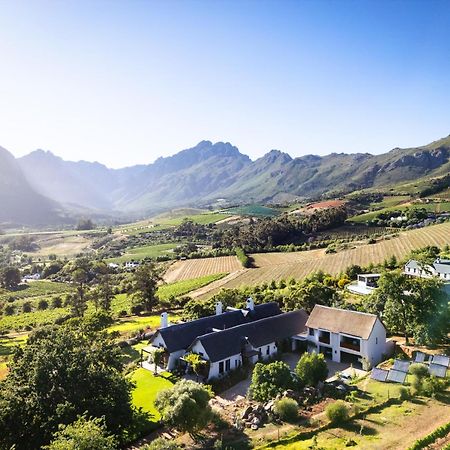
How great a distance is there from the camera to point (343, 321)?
1706 inches

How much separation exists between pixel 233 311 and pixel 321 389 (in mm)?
17688

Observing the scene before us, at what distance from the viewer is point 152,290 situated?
74.0m

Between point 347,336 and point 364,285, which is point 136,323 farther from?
point 364,285

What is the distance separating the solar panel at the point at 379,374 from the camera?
34188 mm

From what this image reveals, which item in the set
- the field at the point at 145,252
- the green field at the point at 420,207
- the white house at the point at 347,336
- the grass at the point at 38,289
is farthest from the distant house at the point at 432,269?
the field at the point at 145,252

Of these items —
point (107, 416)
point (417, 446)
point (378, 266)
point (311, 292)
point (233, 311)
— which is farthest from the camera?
A: point (378, 266)

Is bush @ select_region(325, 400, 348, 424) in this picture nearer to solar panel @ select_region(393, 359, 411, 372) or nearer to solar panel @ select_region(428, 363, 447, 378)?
solar panel @ select_region(393, 359, 411, 372)

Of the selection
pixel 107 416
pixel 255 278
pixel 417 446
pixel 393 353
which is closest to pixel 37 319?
pixel 255 278

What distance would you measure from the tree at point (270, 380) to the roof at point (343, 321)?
427 inches

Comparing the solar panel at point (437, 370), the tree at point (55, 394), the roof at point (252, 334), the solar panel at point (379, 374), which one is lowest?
the solar panel at point (379, 374)

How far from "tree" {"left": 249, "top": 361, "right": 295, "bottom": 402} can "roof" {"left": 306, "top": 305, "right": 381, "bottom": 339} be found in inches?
427

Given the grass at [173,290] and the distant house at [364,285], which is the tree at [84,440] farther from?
the grass at [173,290]

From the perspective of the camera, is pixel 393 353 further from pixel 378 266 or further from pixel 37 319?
pixel 37 319

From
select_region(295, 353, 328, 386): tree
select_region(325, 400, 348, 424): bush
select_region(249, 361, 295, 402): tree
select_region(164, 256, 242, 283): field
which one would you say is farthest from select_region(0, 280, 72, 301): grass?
select_region(325, 400, 348, 424): bush
